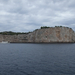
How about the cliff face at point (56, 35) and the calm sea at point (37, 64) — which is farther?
the cliff face at point (56, 35)

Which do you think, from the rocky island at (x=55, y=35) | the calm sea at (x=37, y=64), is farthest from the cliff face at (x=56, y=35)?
the calm sea at (x=37, y=64)

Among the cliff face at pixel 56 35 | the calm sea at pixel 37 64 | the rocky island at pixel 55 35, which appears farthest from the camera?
the rocky island at pixel 55 35

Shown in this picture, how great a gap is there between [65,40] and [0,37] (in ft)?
217

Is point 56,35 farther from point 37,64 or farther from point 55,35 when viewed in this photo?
point 37,64

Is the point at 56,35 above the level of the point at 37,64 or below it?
above

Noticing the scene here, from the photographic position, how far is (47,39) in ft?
316

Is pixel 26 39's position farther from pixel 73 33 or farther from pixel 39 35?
pixel 73 33

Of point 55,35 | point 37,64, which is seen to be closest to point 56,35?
point 55,35

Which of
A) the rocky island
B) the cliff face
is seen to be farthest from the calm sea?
the rocky island

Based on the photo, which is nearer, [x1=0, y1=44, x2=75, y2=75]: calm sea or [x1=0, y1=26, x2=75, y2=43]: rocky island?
[x1=0, y1=44, x2=75, y2=75]: calm sea

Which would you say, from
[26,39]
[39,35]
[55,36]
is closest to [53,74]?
[55,36]

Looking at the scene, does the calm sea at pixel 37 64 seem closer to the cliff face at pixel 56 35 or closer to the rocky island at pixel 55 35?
the cliff face at pixel 56 35

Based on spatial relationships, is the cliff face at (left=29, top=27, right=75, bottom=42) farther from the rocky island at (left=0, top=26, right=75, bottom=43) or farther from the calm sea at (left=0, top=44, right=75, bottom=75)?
the calm sea at (left=0, top=44, right=75, bottom=75)

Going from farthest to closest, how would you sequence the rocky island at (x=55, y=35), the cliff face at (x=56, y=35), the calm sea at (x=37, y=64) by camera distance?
1. the rocky island at (x=55, y=35)
2. the cliff face at (x=56, y=35)
3. the calm sea at (x=37, y=64)
